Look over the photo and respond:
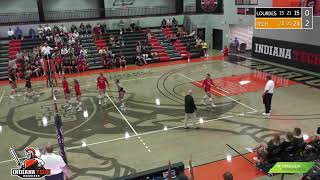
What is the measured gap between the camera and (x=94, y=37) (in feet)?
89.2

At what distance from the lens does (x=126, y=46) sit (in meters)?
26.9

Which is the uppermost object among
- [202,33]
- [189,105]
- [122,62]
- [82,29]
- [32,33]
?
[82,29]

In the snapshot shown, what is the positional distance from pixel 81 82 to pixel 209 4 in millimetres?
15167

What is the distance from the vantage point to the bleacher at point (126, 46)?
24888 millimetres

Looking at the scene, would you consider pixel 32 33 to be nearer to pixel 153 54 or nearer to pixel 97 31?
pixel 97 31

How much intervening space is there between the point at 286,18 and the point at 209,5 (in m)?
12.7

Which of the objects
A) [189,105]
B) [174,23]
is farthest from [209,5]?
[189,105]

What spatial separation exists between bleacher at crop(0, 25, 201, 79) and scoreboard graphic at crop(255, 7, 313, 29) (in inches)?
311

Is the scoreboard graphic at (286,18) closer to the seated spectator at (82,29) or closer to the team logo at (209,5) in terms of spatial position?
the team logo at (209,5)

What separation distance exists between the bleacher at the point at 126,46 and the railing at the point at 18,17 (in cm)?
299

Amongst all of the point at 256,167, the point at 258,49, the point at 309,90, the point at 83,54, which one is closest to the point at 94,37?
the point at 83,54

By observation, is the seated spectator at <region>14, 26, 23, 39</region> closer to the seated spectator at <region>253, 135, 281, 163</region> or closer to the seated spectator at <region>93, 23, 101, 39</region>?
the seated spectator at <region>93, 23, 101, 39</region>

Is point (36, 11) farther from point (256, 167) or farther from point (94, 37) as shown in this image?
point (256, 167)

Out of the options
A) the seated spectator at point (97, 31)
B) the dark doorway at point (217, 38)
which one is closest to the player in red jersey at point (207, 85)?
the seated spectator at point (97, 31)
